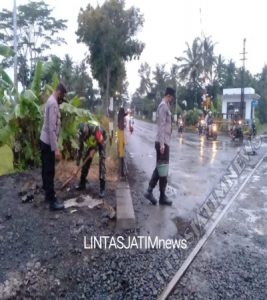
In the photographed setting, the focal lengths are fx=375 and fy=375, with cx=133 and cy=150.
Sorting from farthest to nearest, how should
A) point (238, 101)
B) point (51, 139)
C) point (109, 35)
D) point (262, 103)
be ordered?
point (262, 103)
point (238, 101)
point (109, 35)
point (51, 139)

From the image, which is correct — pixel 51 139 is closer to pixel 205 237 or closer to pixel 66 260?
pixel 66 260

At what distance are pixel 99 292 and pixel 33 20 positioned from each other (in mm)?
44336

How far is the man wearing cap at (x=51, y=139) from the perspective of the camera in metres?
5.82

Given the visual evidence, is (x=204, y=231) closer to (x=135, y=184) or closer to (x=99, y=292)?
(x=99, y=292)

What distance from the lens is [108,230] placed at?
5.42 meters

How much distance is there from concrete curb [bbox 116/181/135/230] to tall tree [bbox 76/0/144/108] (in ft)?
86.2

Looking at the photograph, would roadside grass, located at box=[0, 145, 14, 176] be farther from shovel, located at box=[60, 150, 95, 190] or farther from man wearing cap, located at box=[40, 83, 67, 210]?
man wearing cap, located at box=[40, 83, 67, 210]

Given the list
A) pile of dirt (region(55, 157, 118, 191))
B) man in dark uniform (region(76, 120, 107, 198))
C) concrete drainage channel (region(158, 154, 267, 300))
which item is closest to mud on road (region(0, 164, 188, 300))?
concrete drainage channel (region(158, 154, 267, 300))

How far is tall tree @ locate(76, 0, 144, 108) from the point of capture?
105ft

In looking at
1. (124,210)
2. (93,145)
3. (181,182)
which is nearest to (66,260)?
(124,210)

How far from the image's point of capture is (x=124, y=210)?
5.86m

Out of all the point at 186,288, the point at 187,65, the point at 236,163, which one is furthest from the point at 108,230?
the point at 187,65

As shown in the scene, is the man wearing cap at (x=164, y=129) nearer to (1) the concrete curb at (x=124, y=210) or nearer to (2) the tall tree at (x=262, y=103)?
(1) the concrete curb at (x=124, y=210)

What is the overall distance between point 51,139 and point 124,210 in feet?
5.20
